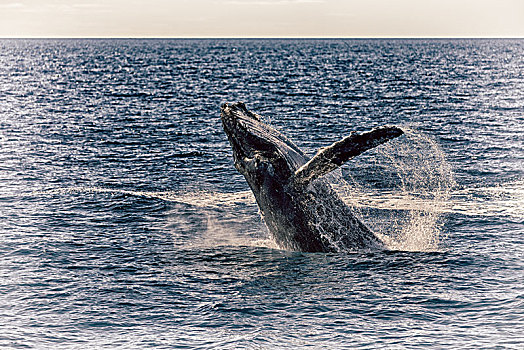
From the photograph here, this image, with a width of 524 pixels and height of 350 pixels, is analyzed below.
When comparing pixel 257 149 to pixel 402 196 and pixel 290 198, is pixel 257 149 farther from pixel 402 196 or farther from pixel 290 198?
pixel 402 196

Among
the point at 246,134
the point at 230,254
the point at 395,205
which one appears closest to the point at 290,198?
the point at 246,134

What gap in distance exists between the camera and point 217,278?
41.0 ft

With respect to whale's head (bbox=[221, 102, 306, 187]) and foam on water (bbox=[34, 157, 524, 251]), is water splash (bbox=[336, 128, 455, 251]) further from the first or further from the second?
whale's head (bbox=[221, 102, 306, 187])

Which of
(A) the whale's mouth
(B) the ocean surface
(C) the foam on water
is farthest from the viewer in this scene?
(C) the foam on water

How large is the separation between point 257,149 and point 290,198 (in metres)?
1.30

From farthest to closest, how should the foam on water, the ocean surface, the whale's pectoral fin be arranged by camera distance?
the foam on water, the whale's pectoral fin, the ocean surface

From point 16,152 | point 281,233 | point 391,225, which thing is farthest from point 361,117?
point 281,233

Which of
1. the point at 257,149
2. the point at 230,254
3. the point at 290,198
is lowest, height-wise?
the point at 230,254

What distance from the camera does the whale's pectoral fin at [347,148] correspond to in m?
10.8

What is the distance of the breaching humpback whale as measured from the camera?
13094 mm

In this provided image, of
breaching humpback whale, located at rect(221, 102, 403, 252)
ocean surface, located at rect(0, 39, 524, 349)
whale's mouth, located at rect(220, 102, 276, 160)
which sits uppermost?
whale's mouth, located at rect(220, 102, 276, 160)

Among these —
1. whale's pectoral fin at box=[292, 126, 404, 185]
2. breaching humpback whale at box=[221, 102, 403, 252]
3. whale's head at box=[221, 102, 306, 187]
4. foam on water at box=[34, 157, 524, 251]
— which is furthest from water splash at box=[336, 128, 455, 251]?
whale's head at box=[221, 102, 306, 187]

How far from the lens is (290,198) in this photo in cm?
1307

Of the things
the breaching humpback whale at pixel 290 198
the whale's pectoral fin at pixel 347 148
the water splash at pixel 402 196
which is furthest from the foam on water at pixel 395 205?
the whale's pectoral fin at pixel 347 148
